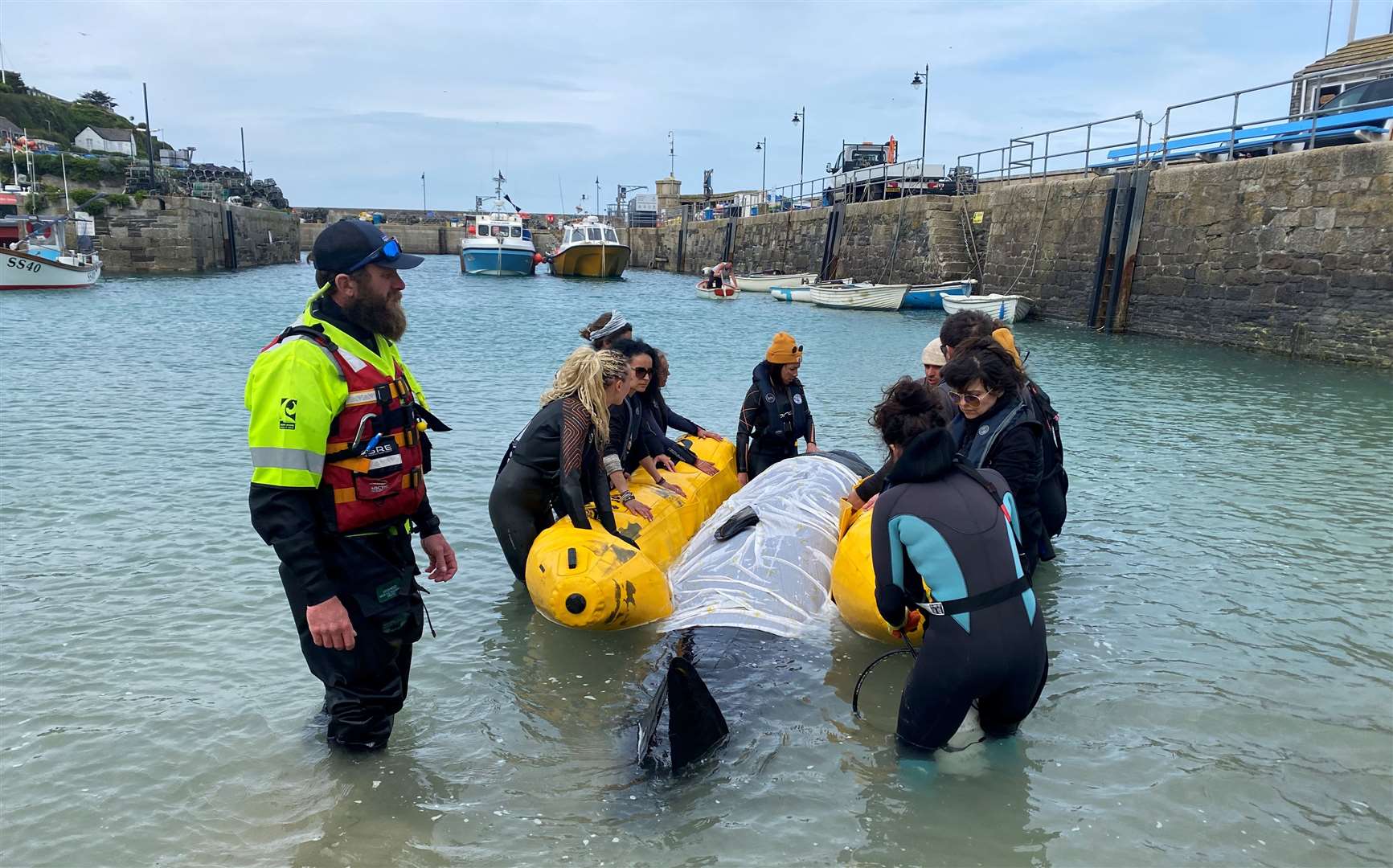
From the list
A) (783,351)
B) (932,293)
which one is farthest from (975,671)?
(932,293)

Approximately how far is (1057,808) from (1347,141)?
62.9 ft

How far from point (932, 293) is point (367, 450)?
29.0m

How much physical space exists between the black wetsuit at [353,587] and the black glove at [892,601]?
1.76 meters

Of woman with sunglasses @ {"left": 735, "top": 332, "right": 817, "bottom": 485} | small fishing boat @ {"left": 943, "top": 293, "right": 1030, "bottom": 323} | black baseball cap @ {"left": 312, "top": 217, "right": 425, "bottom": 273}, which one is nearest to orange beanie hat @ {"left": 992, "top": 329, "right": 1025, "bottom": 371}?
woman with sunglasses @ {"left": 735, "top": 332, "right": 817, "bottom": 485}

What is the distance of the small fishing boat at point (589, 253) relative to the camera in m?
54.3

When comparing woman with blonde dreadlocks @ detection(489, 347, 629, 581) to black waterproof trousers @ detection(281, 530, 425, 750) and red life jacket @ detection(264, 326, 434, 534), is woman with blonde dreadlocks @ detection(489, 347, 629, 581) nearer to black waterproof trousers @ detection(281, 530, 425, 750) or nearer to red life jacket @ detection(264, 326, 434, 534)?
black waterproof trousers @ detection(281, 530, 425, 750)

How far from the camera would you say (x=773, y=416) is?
7605mm

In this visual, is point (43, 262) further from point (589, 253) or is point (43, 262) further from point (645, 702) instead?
point (645, 702)

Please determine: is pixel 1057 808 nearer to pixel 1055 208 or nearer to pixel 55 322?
pixel 1055 208

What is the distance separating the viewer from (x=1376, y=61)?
20.8 metres

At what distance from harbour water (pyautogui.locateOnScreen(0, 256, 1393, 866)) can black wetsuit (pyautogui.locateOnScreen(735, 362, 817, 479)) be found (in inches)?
84.9

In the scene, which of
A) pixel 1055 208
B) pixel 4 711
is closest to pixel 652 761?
pixel 4 711

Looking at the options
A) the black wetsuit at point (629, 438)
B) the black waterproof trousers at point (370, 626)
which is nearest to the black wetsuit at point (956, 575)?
the black waterproof trousers at point (370, 626)

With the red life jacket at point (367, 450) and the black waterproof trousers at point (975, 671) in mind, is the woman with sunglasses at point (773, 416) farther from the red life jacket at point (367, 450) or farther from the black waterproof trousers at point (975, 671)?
the red life jacket at point (367, 450)
